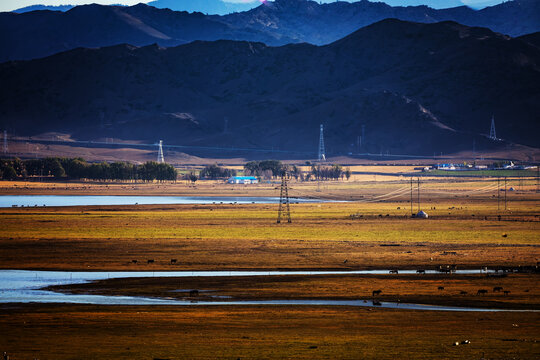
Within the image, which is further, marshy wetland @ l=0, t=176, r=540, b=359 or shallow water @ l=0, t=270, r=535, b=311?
shallow water @ l=0, t=270, r=535, b=311

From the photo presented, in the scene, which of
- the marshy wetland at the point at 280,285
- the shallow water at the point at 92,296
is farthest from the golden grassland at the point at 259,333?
the shallow water at the point at 92,296

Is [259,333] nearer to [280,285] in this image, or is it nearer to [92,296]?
[92,296]

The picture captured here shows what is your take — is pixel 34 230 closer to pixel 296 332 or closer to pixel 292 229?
pixel 292 229

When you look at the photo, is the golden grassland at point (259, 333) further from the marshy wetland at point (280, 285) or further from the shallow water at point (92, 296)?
the shallow water at point (92, 296)

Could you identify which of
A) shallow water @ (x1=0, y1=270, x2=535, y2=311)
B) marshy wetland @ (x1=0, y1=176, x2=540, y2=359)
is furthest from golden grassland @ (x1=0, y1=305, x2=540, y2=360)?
shallow water @ (x1=0, y1=270, x2=535, y2=311)

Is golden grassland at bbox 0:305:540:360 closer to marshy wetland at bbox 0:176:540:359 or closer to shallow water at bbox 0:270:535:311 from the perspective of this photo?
marshy wetland at bbox 0:176:540:359

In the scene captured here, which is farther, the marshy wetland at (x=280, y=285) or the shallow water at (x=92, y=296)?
the shallow water at (x=92, y=296)

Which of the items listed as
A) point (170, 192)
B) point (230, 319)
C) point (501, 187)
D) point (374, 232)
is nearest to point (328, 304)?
point (230, 319)
